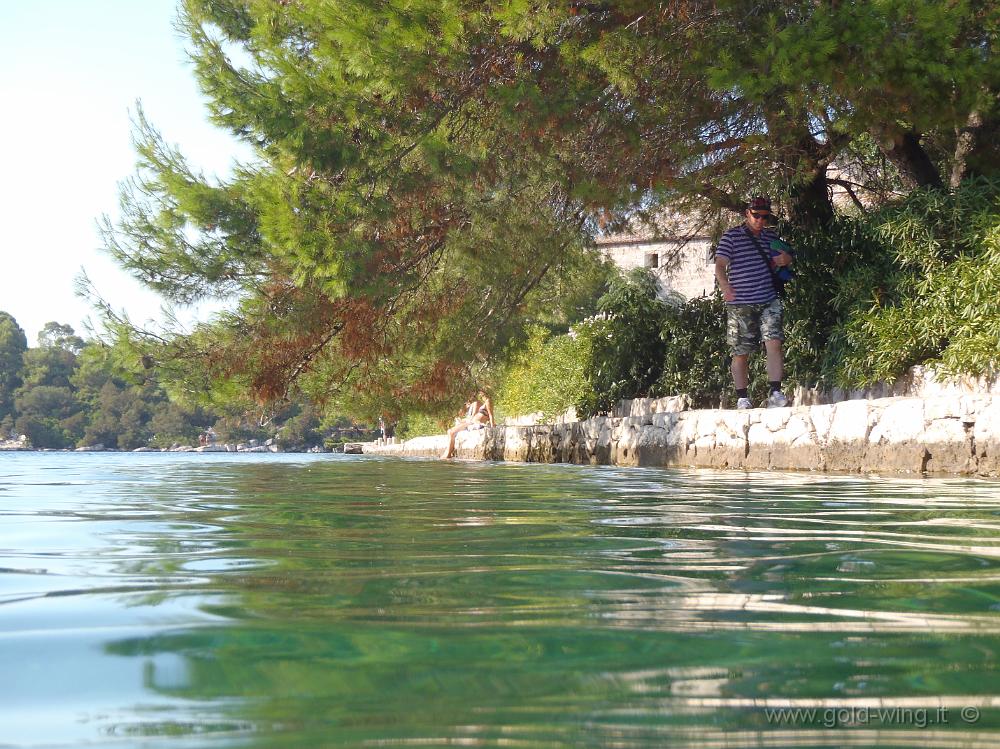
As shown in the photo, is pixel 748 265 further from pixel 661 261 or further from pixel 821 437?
pixel 661 261

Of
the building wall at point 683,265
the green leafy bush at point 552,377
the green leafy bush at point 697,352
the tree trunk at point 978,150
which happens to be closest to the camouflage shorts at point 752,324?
the tree trunk at point 978,150

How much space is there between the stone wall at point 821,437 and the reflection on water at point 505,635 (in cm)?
387

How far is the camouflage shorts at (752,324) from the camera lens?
31.6 ft

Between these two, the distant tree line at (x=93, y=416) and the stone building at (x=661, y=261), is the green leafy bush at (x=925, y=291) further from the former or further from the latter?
the distant tree line at (x=93, y=416)

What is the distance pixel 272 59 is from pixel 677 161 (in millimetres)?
3906

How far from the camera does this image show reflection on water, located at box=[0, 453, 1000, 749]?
47.0 inches

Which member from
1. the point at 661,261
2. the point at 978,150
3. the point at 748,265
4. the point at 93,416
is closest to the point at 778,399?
the point at 748,265

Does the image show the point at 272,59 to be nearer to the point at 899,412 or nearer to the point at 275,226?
the point at 275,226

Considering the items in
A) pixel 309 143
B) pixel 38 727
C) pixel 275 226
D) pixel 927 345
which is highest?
pixel 309 143

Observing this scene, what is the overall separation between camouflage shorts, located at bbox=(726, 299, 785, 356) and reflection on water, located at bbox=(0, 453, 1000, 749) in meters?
6.09

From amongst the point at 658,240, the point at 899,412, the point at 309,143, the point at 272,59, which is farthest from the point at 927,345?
the point at 272,59

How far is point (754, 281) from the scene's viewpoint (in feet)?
31.5

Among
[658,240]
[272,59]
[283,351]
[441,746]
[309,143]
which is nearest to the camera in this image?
[441,746]

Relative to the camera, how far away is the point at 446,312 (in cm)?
1180
